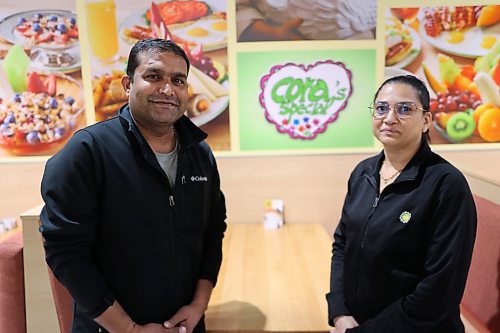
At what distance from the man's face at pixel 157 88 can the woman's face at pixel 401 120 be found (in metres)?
0.60

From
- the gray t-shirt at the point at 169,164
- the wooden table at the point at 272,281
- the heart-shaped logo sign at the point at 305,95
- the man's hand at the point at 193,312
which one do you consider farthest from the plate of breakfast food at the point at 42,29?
the man's hand at the point at 193,312

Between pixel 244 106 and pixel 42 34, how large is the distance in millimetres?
1162

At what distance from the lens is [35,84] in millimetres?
2402

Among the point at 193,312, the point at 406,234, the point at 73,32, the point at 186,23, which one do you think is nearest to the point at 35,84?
the point at 73,32

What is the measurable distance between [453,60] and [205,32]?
1.37 m

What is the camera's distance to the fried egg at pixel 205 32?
236 cm

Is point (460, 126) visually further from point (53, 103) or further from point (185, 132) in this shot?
point (53, 103)

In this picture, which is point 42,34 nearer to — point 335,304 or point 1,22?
point 1,22

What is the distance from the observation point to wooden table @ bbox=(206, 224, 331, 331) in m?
1.45

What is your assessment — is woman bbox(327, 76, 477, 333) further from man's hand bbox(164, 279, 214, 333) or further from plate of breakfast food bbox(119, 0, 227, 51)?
plate of breakfast food bbox(119, 0, 227, 51)

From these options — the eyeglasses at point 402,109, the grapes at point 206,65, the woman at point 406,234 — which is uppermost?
the grapes at point 206,65

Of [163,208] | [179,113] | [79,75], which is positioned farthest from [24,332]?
[79,75]

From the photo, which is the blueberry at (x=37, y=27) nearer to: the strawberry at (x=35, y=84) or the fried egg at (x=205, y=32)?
the strawberry at (x=35, y=84)

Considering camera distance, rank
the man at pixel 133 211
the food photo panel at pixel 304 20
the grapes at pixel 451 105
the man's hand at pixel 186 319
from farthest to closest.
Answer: the grapes at pixel 451 105
the food photo panel at pixel 304 20
the man's hand at pixel 186 319
the man at pixel 133 211
